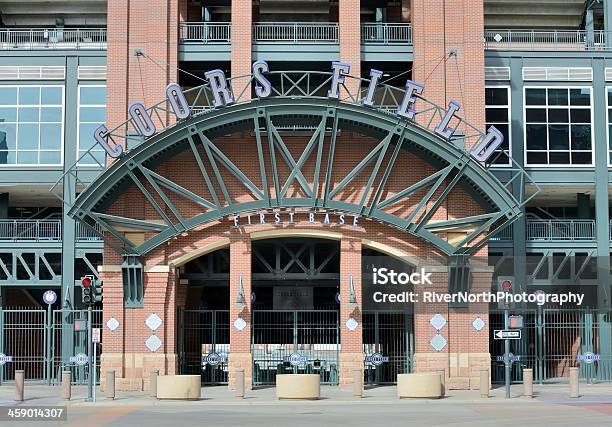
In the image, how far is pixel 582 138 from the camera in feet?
142

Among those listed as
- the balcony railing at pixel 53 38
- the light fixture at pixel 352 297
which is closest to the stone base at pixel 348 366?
the light fixture at pixel 352 297

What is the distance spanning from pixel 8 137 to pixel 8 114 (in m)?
0.95

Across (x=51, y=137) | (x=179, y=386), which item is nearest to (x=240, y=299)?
(x=179, y=386)

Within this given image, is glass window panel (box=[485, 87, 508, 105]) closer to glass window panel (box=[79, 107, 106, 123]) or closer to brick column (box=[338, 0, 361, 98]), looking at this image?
brick column (box=[338, 0, 361, 98])

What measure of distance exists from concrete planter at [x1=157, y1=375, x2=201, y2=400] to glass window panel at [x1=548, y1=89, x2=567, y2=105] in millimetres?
20321

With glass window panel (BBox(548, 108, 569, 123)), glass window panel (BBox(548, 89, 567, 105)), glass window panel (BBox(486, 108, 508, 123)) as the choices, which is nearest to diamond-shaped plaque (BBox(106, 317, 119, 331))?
glass window panel (BBox(486, 108, 508, 123))

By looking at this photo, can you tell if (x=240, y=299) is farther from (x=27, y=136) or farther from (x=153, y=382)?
(x=27, y=136)

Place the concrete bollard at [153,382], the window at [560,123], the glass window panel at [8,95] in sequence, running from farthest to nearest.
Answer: the window at [560,123]
the glass window panel at [8,95]
the concrete bollard at [153,382]

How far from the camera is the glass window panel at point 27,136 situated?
141 feet

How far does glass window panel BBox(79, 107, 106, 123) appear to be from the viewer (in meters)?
43.1

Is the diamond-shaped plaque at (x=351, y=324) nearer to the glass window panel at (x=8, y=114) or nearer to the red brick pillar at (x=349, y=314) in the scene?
the red brick pillar at (x=349, y=314)

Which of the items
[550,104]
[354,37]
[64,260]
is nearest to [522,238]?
[550,104]

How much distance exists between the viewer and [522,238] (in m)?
43.5

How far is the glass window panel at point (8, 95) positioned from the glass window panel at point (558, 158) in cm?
2232
